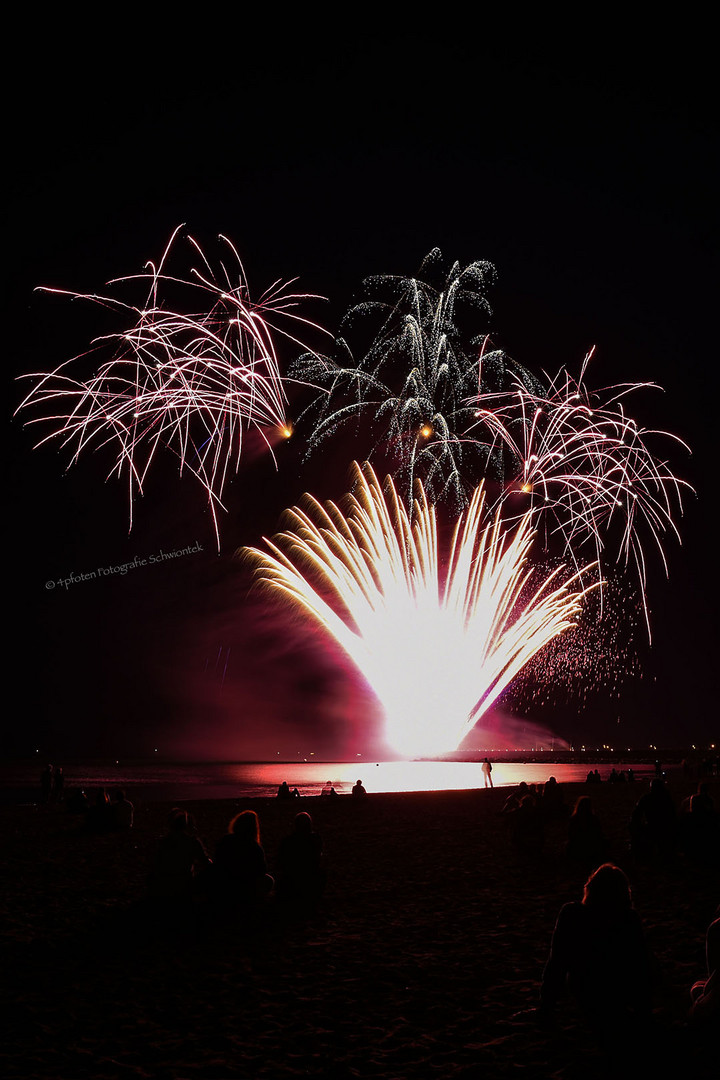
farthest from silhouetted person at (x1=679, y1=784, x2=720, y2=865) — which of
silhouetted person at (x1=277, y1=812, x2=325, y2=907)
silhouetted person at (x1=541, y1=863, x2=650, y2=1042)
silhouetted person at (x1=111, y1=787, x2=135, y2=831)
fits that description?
silhouetted person at (x1=111, y1=787, x2=135, y2=831)

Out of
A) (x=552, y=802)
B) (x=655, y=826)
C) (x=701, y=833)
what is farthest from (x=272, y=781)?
(x=701, y=833)

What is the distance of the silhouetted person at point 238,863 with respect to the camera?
10.3 metres

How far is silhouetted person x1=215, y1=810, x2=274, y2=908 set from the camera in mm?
10328

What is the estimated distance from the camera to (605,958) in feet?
19.6

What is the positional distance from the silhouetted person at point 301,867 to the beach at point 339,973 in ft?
0.91

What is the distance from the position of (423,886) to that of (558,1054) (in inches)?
269

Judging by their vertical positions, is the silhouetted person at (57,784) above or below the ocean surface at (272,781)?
above

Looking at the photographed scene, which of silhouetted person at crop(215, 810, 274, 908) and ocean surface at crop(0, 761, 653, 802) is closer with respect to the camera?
silhouetted person at crop(215, 810, 274, 908)

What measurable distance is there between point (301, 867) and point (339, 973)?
2781 millimetres

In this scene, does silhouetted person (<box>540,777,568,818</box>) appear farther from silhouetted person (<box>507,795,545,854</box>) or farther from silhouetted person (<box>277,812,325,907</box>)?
silhouetted person (<box>277,812,325,907</box>)

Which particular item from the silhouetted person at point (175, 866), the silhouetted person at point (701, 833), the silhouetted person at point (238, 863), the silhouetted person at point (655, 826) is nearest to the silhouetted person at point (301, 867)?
the silhouetted person at point (238, 863)

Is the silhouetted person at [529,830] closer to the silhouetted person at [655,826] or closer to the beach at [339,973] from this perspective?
the beach at [339,973]

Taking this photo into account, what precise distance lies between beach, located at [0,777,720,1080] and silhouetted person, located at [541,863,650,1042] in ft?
0.67

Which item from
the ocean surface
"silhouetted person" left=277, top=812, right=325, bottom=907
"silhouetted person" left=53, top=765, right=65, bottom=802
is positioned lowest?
the ocean surface
